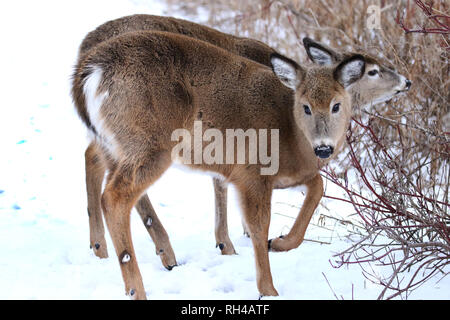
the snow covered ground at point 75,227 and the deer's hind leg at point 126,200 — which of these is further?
the snow covered ground at point 75,227

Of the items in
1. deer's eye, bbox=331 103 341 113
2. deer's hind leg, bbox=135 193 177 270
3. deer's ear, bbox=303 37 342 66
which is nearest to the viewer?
deer's eye, bbox=331 103 341 113

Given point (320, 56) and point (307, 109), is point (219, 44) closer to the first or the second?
point (320, 56)

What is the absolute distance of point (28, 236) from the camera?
6.66m

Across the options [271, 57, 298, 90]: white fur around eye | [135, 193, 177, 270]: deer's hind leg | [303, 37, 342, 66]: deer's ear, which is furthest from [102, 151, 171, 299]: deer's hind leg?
[303, 37, 342, 66]: deer's ear

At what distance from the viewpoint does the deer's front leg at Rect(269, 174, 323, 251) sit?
5758 millimetres

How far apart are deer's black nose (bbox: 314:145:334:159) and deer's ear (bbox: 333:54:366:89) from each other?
0.62 metres

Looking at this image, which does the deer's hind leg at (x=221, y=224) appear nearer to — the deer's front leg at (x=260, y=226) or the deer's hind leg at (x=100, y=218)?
the deer's hind leg at (x=100, y=218)

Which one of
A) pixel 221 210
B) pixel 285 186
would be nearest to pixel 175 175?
pixel 221 210

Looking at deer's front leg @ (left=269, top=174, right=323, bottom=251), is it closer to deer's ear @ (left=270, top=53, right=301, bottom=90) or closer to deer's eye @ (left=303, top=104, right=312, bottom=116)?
deer's eye @ (left=303, top=104, right=312, bottom=116)

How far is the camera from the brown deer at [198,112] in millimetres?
5297

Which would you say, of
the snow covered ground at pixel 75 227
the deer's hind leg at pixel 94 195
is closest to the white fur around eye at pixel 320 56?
the snow covered ground at pixel 75 227

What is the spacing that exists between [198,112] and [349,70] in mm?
1252

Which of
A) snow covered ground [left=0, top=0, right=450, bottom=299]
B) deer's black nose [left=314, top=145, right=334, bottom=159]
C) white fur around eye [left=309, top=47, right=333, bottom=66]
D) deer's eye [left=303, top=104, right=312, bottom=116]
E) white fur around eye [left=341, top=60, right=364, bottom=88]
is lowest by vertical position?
snow covered ground [left=0, top=0, right=450, bottom=299]
